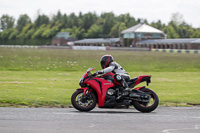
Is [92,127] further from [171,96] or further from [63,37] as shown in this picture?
[63,37]

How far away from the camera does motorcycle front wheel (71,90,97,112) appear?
9.98 m

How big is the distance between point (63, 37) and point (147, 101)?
188m

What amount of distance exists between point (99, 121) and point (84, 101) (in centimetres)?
173

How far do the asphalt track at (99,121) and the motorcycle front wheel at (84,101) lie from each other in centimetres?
17

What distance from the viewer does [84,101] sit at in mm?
10039

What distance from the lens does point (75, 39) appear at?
194375mm

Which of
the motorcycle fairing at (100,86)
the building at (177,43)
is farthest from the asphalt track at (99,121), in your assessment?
the building at (177,43)

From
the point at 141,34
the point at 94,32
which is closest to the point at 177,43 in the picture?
the point at 141,34

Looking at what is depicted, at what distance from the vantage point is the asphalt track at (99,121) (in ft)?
24.3

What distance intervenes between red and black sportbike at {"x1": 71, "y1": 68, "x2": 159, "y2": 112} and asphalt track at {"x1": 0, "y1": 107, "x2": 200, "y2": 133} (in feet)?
0.71

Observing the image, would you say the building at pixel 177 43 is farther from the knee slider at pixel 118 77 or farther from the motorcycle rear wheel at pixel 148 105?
the knee slider at pixel 118 77

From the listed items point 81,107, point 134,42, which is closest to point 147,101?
point 81,107

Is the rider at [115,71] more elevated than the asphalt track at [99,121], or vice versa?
the rider at [115,71]

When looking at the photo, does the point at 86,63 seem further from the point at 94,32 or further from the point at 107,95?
the point at 94,32
